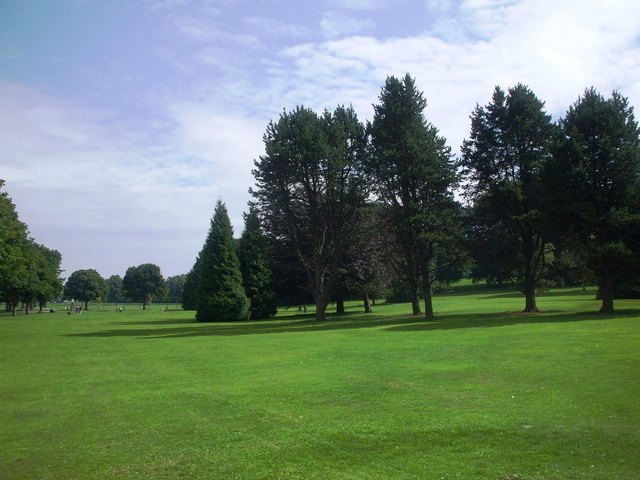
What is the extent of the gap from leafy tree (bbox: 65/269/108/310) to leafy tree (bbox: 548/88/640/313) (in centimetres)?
12622

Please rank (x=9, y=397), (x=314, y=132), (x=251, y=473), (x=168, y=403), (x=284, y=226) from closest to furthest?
(x=251, y=473), (x=168, y=403), (x=9, y=397), (x=314, y=132), (x=284, y=226)

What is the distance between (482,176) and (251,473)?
4192cm

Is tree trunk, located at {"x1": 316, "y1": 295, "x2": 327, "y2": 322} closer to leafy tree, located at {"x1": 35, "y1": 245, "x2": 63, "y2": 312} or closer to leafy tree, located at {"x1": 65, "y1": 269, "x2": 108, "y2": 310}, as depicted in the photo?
leafy tree, located at {"x1": 35, "y1": 245, "x2": 63, "y2": 312}

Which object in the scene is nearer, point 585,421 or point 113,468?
point 113,468

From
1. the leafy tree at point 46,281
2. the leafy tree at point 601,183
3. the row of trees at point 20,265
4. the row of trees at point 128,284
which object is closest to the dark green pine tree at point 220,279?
the row of trees at point 20,265

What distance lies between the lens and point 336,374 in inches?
636

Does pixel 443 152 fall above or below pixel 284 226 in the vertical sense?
above

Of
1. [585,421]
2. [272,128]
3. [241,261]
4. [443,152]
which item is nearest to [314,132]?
[272,128]

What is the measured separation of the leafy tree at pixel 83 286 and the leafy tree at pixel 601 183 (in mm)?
126223

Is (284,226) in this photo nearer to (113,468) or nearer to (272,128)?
(272,128)

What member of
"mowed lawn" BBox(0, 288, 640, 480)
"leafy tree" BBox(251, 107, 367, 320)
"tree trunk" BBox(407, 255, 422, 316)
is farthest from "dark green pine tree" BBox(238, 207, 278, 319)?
"mowed lawn" BBox(0, 288, 640, 480)

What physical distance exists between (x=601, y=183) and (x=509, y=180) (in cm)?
733

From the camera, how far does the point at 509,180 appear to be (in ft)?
145

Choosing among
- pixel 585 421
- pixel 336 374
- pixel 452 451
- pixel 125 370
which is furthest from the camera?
pixel 125 370
